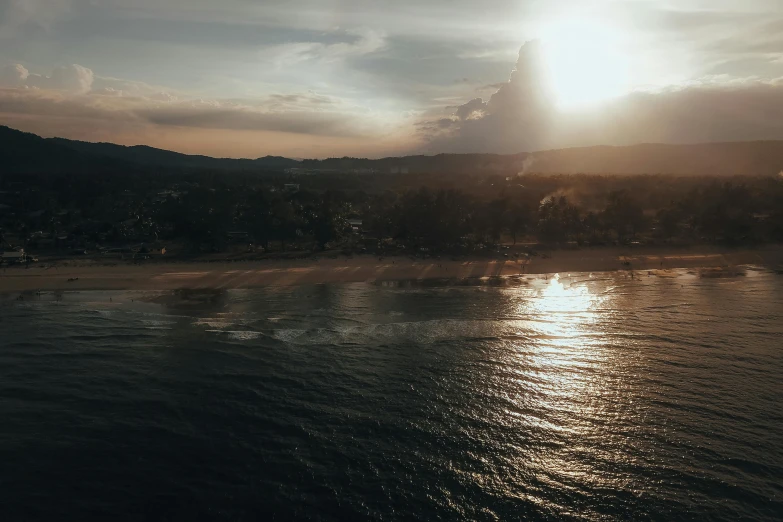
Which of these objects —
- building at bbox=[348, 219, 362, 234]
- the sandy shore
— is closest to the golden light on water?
the sandy shore

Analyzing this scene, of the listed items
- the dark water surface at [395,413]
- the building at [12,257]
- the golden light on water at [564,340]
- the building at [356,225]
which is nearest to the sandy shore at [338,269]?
the building at [12,257]

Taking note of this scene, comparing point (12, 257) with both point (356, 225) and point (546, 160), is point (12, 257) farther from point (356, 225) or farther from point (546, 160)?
point (546, 160)

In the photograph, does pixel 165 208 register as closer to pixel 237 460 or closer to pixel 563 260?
pixel 563 260

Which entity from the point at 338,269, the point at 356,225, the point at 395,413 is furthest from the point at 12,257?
the point at 395,413

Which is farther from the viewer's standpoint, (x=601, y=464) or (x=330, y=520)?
(x=601, y=464)

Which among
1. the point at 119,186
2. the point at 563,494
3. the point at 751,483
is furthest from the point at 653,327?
the point at 119,186

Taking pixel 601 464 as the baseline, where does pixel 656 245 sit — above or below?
above
